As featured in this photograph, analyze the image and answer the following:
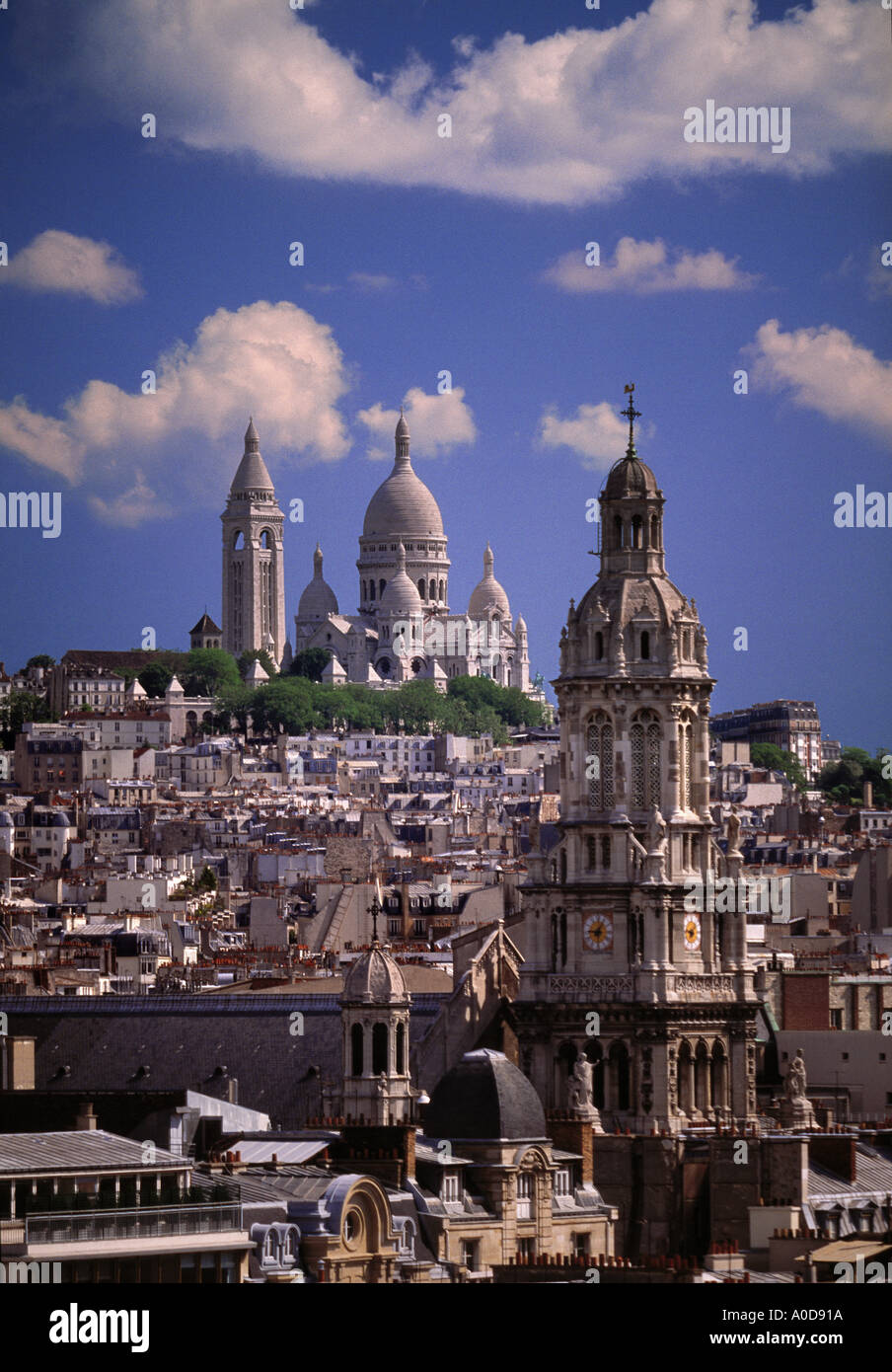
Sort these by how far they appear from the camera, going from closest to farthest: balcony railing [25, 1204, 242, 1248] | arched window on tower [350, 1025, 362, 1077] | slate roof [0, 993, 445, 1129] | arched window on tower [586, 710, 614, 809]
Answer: balcony railing [25, 1204, 242, 1248] < arched window on tower [350, 1025, 362, 1077] < slate roof [0, 993, 445, 1129] < arched window on tower [586, 710, 614, 809]

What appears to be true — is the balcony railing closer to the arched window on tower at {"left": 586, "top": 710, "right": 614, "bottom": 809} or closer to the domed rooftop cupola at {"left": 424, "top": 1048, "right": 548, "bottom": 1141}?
the domed rooftop cupola at {"left": 424, "top": 1048, "right": 548, "bottom": 1141}

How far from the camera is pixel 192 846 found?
166m

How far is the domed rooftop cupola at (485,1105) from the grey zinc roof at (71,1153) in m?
4.35

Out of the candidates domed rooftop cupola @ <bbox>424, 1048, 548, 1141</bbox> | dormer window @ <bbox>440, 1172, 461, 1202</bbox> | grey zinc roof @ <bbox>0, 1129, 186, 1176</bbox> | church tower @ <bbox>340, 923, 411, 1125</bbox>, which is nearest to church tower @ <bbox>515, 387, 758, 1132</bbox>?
church tower @ <bbox>340, 923, 411, 1125</bbox>

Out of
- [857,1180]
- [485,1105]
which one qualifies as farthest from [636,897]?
[485,1105]

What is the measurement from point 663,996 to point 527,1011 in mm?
1663

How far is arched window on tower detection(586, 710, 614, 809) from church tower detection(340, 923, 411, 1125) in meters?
5.68

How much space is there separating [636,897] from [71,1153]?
15036mm

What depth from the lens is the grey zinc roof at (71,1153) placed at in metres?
40.0

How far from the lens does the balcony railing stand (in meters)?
37.3

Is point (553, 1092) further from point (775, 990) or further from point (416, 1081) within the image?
point (775, 990)
